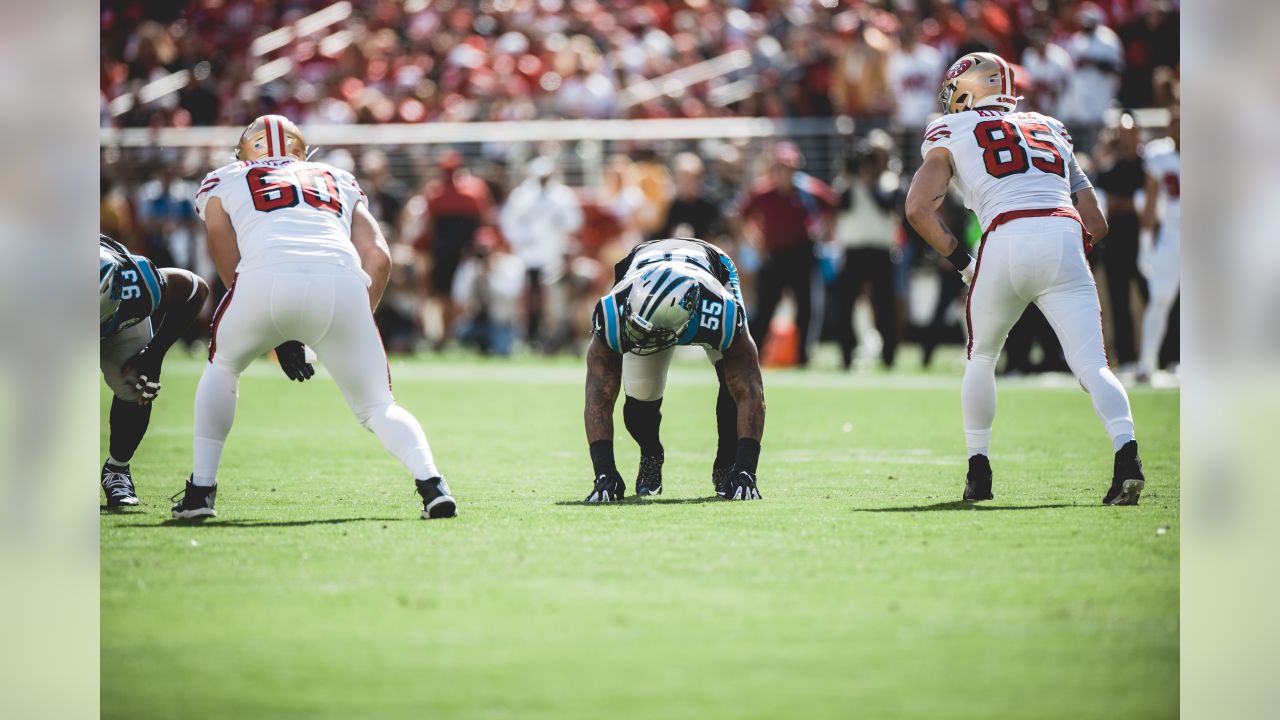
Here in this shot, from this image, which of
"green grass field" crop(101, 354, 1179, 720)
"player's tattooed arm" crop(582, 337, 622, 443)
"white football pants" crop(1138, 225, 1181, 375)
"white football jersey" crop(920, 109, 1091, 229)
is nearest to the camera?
"green grass field" crop(101, 354, 1179, 720)

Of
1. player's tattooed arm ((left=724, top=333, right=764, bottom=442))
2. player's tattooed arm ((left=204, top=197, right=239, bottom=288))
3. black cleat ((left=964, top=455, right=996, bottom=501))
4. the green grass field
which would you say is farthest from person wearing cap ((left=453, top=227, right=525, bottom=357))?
black cleat ((left=964, top=455, right=996, bottom=501))

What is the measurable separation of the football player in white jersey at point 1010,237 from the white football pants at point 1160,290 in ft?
18.3

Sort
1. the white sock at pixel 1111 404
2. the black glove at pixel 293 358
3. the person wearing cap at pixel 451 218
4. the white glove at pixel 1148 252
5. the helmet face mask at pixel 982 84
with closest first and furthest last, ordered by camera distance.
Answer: the white sock at pixel 1111 404
the black glove at pixel 293 358
the helmet face mask at pixel 982 84
the white glove at pixel 1148 252
the person wearing cap at pixel 451 218

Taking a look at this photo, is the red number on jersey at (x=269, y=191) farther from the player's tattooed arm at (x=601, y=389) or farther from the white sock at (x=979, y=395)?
the white sock at (x=979, y=395)

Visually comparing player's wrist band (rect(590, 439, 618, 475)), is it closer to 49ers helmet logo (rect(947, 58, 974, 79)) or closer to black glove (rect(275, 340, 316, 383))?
black glove (rect(275, 340, 316, 383))

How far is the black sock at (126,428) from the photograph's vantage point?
7328 millimetres

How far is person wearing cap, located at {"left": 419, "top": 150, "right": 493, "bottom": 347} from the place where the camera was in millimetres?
17875

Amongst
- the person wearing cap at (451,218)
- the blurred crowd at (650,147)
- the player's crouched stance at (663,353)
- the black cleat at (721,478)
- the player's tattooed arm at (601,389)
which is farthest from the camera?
the person wearing cap at (451,218)

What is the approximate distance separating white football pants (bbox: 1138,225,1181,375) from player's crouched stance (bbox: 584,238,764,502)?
20.3 ft

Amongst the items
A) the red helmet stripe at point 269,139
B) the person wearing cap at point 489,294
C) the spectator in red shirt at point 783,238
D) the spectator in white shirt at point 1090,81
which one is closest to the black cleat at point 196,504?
the red helmet stripe at point 269,139

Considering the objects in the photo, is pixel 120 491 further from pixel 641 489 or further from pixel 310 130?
pixel 310 130
